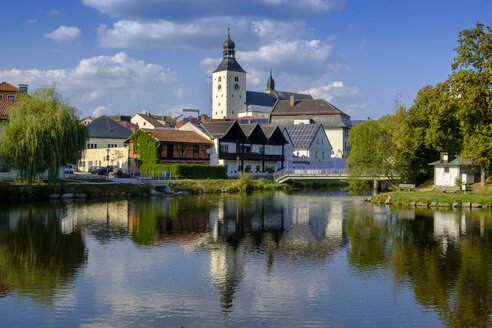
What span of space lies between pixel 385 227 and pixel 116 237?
1584 centimetres

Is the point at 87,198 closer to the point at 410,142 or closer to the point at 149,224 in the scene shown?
the point at 149,224

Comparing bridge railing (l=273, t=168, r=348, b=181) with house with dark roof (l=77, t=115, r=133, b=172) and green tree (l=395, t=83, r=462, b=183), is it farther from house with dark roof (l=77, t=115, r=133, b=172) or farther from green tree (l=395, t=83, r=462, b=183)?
house with dark roof (l=77, t=115, r=133, b=172)

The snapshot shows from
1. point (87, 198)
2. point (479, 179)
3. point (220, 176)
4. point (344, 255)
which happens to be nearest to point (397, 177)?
point (479, 179)

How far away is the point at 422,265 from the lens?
812 inches

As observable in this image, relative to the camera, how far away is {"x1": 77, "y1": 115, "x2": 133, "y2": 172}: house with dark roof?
72188 millimetres

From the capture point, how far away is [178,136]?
71312 millimetres

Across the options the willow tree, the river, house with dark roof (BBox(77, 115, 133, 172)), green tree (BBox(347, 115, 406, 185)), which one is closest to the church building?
house with dark roof (BBox(77, 115, 133, 172))

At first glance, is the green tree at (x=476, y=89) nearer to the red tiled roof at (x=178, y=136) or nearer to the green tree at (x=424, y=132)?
the green tree at (x=424, y=132)

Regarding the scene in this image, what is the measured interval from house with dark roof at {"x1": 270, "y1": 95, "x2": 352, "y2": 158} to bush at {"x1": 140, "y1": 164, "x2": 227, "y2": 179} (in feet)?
157

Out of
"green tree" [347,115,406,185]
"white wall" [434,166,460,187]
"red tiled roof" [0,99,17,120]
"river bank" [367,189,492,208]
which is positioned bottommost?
"river bank" [367,189,492,208]

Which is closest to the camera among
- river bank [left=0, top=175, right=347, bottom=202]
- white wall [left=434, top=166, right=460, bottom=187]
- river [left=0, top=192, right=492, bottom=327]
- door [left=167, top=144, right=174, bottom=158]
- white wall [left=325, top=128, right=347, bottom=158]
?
river [left=0, top=192, right=492, bottom=327]

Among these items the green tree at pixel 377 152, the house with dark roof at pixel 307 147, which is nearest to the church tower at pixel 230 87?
the house with dark roof at pixel 307 147

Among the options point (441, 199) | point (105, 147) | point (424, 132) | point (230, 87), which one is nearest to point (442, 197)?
point (441, 199)

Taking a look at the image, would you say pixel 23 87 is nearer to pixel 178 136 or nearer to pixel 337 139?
pixel 178 136
